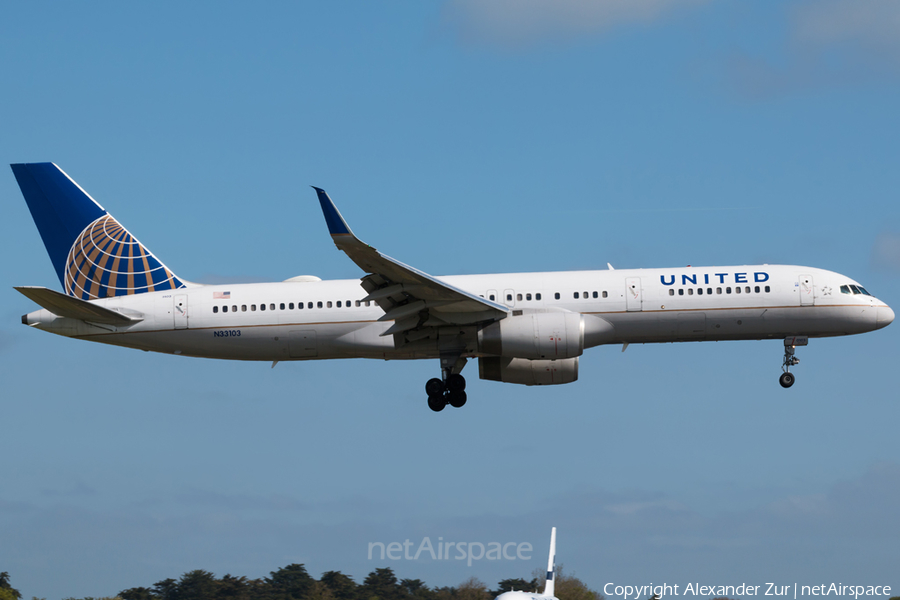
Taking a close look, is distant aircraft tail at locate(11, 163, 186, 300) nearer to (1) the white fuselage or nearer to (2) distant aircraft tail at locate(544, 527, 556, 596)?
(1) the white fuselage

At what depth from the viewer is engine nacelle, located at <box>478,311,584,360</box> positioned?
32.2m

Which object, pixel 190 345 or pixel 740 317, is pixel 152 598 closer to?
pixel 190 345

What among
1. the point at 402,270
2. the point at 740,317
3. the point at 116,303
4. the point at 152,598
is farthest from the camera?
the point at 152,598

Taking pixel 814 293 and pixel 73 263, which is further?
pixel 73 263

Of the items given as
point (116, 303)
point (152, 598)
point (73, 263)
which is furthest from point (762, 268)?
point (152, 598)

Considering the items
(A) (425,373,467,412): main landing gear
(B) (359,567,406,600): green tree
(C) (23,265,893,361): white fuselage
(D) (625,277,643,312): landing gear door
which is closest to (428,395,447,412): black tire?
(A) (425,373,467,412): main landing gear

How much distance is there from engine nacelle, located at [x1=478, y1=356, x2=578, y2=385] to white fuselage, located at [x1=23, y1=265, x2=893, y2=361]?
179cm

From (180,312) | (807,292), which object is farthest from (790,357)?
(180,312)

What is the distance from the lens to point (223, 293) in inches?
1388

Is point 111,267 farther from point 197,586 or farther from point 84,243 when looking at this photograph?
point 197,586

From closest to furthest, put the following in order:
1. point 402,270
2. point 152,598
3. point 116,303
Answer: point 402,270 < point 116,303 < point 152,598

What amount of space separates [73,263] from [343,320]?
11.7m

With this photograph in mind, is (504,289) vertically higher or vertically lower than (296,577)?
higher

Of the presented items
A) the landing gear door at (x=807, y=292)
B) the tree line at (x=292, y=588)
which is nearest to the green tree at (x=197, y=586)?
the tree line at (x=292, y=588)
